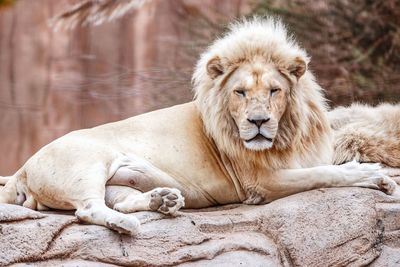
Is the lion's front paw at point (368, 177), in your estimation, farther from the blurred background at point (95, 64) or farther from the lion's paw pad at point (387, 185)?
the blurred background at point (95, 64)

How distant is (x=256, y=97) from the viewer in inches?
208

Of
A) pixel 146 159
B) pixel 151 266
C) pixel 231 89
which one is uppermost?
pixel 231 89

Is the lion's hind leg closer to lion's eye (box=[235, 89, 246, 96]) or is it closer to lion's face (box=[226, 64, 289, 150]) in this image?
lion's face (box=[226, 64, 289, 150])

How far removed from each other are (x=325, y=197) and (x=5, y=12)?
4536mm

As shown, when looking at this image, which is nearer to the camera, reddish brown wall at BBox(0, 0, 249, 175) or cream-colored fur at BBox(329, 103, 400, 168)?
cream-colored fur at BBox(329, 103, 400, 168)

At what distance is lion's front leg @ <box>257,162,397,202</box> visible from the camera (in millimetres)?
5414

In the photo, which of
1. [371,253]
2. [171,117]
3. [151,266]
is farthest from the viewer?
[171,117]

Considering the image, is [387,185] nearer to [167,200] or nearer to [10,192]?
[167,200]

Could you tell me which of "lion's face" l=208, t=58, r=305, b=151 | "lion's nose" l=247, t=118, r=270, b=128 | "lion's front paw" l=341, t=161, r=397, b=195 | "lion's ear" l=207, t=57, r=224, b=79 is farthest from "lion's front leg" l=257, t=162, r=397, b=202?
"lion's ear" l=207, t=57, r=224, b=79

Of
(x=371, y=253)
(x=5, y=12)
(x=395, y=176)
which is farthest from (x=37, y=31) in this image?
(x=371, y=253)

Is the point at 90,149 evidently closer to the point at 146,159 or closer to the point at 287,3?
the point at 146,159

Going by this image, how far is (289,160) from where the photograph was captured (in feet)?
18.0

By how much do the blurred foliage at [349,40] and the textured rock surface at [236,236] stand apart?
14.7 feet

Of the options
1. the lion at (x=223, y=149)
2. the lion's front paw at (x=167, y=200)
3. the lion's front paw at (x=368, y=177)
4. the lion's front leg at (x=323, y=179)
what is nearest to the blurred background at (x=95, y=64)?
the lion at (x=223, y=149)
